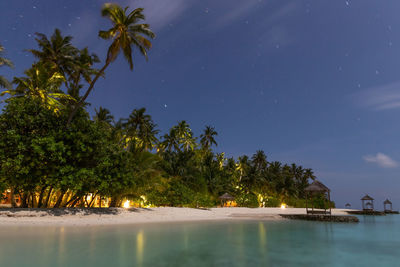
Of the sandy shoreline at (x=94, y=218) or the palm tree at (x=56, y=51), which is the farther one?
the palm tree at (x=56, y=51)

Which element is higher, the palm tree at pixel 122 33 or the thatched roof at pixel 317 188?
the palm tree at pixel 122 33

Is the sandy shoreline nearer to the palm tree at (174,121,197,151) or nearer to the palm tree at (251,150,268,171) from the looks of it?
the palm tree at (174,121,197,151)

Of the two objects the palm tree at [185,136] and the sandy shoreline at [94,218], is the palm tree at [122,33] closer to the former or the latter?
the sandy shoreline at [94,218]

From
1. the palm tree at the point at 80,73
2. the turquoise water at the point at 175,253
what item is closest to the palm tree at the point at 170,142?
the palm tree at the point at 80,73

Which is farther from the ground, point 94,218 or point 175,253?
point 175,253

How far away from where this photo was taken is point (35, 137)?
48.0 ft

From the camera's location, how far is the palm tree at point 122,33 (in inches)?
730

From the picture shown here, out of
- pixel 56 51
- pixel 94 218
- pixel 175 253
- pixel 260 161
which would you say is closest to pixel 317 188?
pixel 175 253

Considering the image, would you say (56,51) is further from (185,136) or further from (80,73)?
(185,136)

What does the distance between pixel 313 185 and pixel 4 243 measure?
2091cm

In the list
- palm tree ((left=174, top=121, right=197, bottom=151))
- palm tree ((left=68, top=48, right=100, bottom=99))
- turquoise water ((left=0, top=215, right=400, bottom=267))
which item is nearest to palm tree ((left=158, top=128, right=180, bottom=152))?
palm tree ((left=174, top=121, right=197, bottom=151))

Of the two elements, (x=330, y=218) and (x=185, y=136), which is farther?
(x=185, y=136)

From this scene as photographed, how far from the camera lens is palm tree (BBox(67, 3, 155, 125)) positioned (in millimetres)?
18531

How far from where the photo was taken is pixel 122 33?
61.2ft
